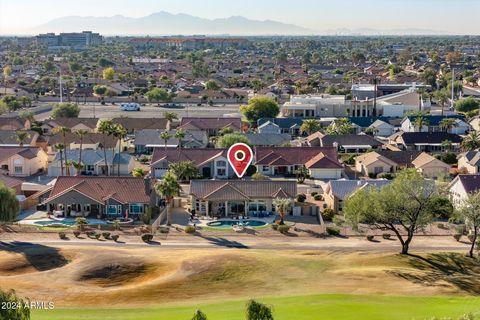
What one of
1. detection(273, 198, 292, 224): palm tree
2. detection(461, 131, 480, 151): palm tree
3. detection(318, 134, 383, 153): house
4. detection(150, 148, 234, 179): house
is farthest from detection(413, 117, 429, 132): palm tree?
detection(273, 198, 292, 224): palm tree

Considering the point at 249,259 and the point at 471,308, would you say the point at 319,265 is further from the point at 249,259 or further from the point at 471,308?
the point at 471,308

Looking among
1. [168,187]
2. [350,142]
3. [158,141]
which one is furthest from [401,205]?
[158,141]

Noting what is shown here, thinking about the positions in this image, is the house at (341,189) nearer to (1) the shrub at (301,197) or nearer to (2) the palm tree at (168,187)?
(1) the shrub at (301,197)

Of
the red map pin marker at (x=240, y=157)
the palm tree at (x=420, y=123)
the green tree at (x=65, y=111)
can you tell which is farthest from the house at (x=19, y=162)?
the palm tree at (x=420, y=123)

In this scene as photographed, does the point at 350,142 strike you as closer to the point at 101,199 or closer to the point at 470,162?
the point at 470,162

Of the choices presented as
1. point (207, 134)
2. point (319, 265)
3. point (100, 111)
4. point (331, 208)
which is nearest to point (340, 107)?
point (207, 134)

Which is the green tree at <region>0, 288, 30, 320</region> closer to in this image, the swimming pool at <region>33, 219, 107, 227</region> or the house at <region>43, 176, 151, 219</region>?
the swimming pool at <region>33, 219, 107, 227</region>

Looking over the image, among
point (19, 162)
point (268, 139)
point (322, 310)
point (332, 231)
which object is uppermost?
point (268, 139)
